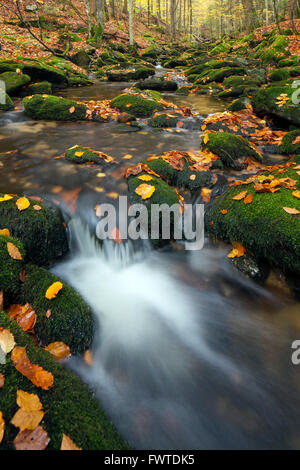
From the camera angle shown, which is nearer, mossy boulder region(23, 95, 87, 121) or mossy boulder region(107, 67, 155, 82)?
mossy boulder region(23, 95, 87, 121)

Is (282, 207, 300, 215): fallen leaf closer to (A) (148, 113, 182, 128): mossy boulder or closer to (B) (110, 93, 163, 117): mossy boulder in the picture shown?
(A) (148, 113, 182, 128): mossy boulder

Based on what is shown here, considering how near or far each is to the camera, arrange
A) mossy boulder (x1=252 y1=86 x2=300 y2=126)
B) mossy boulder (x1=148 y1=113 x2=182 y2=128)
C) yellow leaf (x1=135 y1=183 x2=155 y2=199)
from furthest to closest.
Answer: mossy boulder (x1=148 y1=113 x2=182 y2=128) → mossy boulder (x1=252 y1=86 x2=300 y2=126) → yellow leaf (x1=135 y1=183 x2=155 y2=199)

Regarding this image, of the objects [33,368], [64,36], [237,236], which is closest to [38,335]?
[33,368]

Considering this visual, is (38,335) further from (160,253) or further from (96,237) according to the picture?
(160,253)

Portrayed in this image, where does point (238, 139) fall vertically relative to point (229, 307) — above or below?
above

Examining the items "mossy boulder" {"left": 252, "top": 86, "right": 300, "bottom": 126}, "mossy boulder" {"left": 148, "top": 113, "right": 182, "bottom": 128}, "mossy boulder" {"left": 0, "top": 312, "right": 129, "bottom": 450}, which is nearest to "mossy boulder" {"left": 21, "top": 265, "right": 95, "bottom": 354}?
"mossy boulder" {"left": 0, "top": 312, "right": 129, "bottom": 450}

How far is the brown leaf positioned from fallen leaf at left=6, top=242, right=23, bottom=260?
1484mm

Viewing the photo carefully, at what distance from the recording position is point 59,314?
211 cm

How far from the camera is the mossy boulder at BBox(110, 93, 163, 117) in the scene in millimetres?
6988

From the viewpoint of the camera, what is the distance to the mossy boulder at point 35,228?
2680mm

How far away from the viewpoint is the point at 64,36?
16578 mm

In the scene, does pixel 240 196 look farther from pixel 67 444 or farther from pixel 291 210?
pixel 67 444

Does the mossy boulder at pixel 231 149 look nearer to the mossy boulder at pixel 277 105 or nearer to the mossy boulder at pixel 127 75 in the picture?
the mossy boulder at pixel 277 105
